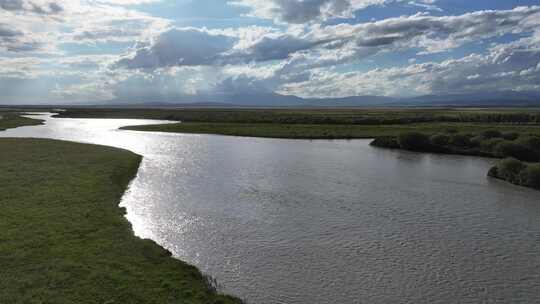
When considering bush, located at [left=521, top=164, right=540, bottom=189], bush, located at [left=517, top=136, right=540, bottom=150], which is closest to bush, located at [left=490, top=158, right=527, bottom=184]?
bush, located at [left=521, top=164, right=540, bottom=189]

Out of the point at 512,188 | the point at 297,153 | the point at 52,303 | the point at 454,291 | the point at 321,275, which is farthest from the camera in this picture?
the point at 297,153

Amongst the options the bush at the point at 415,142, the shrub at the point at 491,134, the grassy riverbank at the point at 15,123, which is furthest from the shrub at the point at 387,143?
the grassy riverbank at the point at 15,123

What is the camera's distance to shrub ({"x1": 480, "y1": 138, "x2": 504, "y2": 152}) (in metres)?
60.9

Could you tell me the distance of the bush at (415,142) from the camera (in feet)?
218

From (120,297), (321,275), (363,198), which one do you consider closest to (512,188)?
(363,198)

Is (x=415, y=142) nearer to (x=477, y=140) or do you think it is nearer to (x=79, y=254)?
(x=477, y=140)

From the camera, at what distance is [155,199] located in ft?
104

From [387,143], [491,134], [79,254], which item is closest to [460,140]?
[491,134]

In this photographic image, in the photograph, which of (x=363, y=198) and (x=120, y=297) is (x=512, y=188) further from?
(x=120, y=297)

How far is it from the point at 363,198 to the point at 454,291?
1503 cm

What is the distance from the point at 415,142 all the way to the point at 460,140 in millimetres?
6652

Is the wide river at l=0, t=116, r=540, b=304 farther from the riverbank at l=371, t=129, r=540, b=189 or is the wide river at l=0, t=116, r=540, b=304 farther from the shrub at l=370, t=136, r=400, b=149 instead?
the shrub at l=370, t=136, r=400, b=149

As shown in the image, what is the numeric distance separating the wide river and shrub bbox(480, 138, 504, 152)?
54.6ft

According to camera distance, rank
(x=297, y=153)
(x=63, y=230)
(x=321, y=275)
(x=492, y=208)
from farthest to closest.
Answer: (x=297, y=153) → (x=492, y=208) → (x=63, y=230) → (x=321, y=275)
